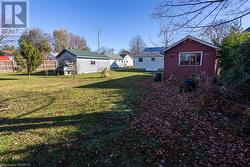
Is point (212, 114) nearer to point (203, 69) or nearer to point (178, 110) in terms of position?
Result: point (178, 110)

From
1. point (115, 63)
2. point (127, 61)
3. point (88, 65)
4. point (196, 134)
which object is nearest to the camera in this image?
point (196, 134)

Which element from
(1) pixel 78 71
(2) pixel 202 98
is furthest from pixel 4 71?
(2) pixel 202 98

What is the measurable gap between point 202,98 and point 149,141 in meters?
3.50

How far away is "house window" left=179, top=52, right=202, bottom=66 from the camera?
1492 cm

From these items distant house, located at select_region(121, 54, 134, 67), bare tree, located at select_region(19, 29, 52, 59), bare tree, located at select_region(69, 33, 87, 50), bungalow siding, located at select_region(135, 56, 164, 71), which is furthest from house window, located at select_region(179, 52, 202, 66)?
bare tree, located at select_region(69, 33, 87, 50)

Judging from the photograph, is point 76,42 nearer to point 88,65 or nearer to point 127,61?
point 127,61

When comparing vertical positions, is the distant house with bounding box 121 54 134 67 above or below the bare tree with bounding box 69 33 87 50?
below

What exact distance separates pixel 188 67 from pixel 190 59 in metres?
0.66

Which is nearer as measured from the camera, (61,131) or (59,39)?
(61,131)

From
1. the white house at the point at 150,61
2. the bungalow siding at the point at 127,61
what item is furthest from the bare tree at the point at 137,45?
the white house at the point at 150,61

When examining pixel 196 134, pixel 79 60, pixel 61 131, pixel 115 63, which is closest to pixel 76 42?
pixel 115 63

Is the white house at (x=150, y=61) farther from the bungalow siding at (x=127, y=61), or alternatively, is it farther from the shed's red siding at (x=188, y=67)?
the bungalow siding at (x=127, y=61)

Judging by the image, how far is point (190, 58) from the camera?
15266 millimetres

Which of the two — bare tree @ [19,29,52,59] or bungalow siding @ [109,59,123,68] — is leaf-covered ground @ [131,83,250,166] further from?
bare tree @ [19,29,52,59]
